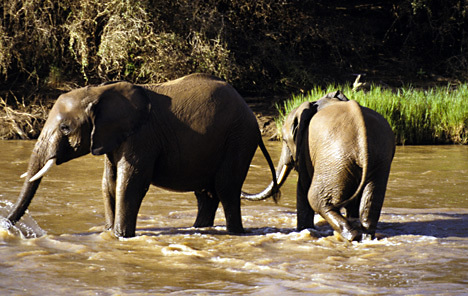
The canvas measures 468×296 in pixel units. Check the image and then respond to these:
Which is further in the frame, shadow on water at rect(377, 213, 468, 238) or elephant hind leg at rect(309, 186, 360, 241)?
shadow on water at rect(377, 213, 468, 238)

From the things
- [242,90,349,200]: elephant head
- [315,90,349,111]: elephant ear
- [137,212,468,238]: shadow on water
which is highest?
[315,90,349,111]: elephant ear

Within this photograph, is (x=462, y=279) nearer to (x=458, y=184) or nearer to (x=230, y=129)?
(x=230, y=129)

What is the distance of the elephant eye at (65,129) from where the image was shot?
19.2 feet

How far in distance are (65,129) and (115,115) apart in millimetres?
414

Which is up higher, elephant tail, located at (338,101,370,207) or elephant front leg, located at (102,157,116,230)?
elephant tail, located at (338,101,370,207)

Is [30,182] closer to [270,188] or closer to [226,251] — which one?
[226,251]

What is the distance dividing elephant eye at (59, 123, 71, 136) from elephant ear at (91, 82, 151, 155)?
0.21 metres

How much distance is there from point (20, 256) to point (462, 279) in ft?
10.2

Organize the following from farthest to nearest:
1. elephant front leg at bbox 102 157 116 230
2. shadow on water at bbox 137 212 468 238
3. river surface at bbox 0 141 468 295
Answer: shadow on water at bbox 137 212 468 238, elephant front leg at bbox 102 157 116 230, river surface at bbox 0 141 468 295

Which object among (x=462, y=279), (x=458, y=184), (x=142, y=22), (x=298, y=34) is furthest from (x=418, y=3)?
(x=462, y=279)

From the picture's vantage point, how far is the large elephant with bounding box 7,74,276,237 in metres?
5.86

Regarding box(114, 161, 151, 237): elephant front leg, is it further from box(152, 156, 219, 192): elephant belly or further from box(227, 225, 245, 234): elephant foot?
box(227, 225, 245, 234): elephant foot

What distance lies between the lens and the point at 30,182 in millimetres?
5895

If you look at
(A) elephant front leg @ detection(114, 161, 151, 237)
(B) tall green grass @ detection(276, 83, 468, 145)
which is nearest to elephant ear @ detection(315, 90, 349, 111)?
(A) elephant front leg @ detection(114, 161, 151, 237)
